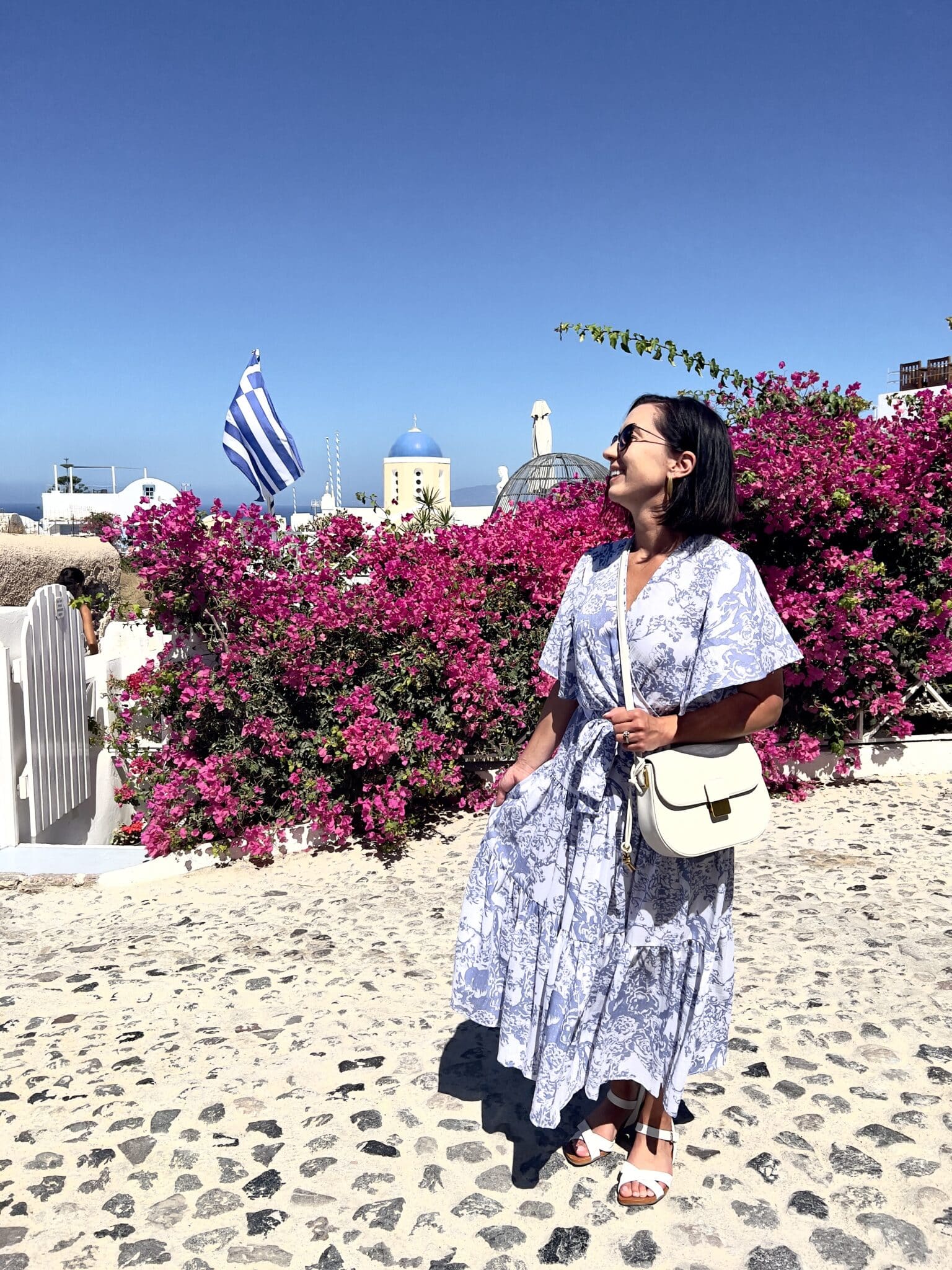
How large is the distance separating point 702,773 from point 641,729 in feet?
0.49

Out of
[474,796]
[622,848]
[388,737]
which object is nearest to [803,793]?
[474,796]

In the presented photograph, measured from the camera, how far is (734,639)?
1.83 metres

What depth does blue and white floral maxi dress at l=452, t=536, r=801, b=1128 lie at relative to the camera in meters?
1.90

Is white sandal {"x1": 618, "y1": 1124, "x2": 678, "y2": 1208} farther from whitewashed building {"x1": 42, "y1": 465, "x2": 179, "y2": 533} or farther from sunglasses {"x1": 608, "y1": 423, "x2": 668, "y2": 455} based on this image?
whitewashed building {"x1": 42, "y1": 465, "x2": 179, "y2": 533}

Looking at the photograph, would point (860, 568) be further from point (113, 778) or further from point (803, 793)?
point (113, 778)

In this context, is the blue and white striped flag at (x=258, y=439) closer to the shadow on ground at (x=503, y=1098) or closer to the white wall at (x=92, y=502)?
the shadow on ground at (x=503, y=1098)

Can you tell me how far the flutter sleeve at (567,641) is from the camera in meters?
2.13

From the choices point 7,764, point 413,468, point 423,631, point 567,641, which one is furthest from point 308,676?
point 413,468

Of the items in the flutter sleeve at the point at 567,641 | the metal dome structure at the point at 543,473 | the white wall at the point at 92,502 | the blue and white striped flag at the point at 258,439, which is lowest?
the flutter sleeve at the point at 567,641

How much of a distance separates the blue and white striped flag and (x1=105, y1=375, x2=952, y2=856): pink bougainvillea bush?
763 cm

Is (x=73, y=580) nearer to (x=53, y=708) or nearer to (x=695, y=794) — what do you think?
(x=53, y=708)

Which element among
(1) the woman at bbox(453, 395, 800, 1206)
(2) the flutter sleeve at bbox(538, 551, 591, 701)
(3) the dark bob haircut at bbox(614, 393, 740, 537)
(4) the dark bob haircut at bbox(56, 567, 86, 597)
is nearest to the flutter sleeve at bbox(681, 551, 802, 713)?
(1) the woman at bbox(453, 395, 800, 1206)

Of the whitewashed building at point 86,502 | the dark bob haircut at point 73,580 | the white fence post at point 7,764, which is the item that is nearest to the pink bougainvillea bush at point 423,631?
the white fence post at point 7,764

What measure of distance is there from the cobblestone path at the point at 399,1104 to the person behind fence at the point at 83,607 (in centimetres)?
246
